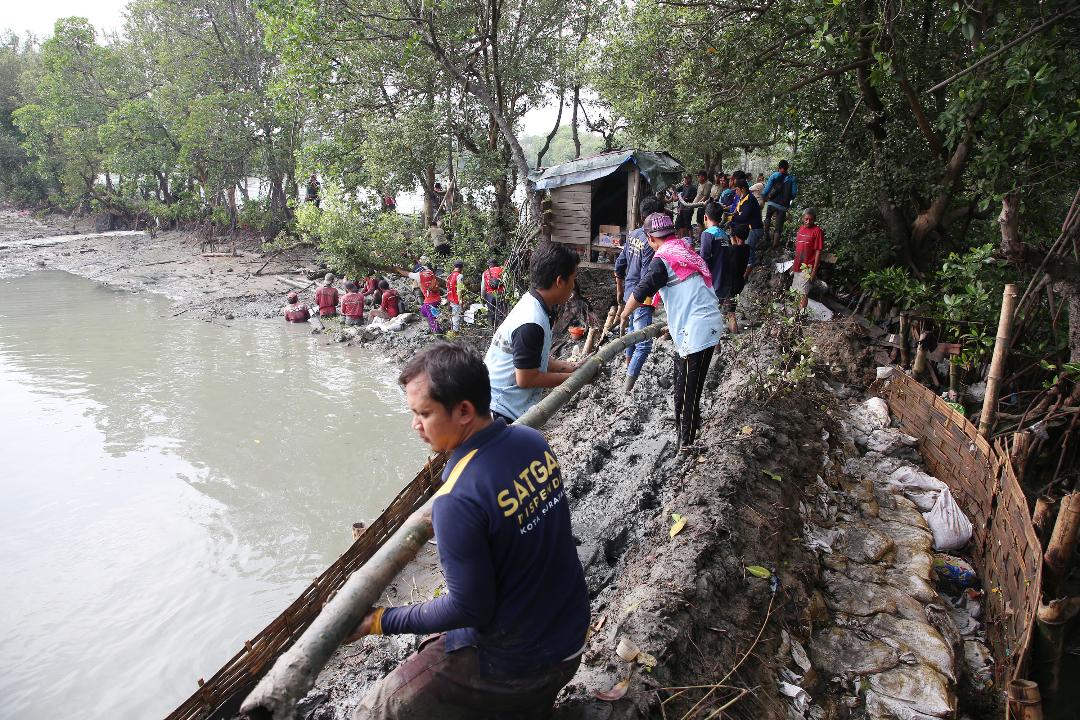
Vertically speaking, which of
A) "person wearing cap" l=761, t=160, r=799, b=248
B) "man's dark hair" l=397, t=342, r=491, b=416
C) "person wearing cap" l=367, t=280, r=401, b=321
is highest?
"person wearing cap" l=761, t=160, r=799, b=248

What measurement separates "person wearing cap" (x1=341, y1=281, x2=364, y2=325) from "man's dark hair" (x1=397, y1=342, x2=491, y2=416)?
14.2 m

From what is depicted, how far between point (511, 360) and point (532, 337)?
0.92 feet

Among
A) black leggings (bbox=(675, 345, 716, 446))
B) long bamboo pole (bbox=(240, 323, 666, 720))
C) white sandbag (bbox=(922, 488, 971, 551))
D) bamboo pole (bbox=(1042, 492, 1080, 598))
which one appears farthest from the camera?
white sandbag (bbox=(922, 488, 971, 551))

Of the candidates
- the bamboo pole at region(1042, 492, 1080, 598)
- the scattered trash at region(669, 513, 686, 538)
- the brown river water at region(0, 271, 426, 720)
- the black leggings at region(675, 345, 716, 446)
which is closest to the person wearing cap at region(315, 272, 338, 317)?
the brown river water at region(0, 271, 426, 720)

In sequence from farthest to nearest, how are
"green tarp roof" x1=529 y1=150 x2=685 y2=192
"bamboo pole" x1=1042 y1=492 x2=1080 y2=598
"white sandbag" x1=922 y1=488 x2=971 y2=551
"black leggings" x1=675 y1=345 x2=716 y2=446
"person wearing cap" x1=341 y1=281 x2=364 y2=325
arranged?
1. "person wearing cap" x1=341 y1=281 x2=364 y2=325
2. "green tarp roof" x1=529 y1=150 x2=685 y2=192
3. "white sandbag" x1=922 y1=488 x2=971 y2=551
4. "black leggings" x1=675 y1=345 x2=716 y2=446
5. "bamboo pole" x1=1042 y1=492 x2=1080 y2=598

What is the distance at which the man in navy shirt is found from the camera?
177cm

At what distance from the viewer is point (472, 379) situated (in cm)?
191

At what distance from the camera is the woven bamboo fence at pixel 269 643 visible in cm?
350

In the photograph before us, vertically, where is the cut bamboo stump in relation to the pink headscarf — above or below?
below

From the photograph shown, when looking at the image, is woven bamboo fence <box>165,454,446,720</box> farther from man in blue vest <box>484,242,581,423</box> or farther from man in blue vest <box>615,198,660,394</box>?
man in blue vest <box>615,198,660,394</box>

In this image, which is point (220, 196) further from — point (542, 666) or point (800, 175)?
point (542, 666)

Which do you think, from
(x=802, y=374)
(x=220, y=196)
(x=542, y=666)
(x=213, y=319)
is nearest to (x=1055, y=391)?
(x=802, y=374)

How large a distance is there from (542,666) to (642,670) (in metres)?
1.16

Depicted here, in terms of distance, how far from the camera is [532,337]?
3.58 m
